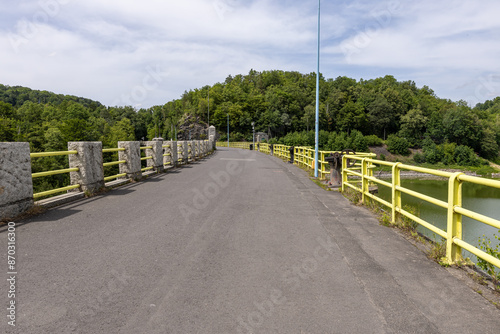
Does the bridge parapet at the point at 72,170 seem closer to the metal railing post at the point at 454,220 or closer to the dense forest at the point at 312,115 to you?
the metal railing post at the point at 454,220

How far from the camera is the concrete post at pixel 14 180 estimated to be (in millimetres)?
5965

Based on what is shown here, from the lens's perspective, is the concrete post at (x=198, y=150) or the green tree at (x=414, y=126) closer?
the concrete post at (x=198, y=150)

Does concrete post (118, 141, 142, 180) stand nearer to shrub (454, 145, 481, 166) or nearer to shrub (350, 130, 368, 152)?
shrub (454, 145, 481, 166)

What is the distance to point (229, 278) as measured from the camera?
376 centimetres

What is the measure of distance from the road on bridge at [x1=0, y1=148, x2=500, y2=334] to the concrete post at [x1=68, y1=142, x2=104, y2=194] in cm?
197

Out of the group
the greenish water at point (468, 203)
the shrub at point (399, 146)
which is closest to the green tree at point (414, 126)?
the shrub at point (399, 146)

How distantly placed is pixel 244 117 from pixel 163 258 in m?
123

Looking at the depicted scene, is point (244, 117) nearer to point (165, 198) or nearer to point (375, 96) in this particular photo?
point (375, 96)

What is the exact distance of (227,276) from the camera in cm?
381

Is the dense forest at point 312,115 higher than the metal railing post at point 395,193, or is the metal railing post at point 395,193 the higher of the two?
the dense forest at point 312,115

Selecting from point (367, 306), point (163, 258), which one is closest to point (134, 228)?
point (163, 258)

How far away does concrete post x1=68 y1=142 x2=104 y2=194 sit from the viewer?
28.5 feet

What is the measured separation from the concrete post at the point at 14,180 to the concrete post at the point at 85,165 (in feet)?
6.53

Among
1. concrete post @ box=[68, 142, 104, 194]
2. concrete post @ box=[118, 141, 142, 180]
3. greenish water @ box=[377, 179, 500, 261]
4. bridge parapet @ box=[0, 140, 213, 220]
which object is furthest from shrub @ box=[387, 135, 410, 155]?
concrete post @ box=[68, 142, 104, 194]
